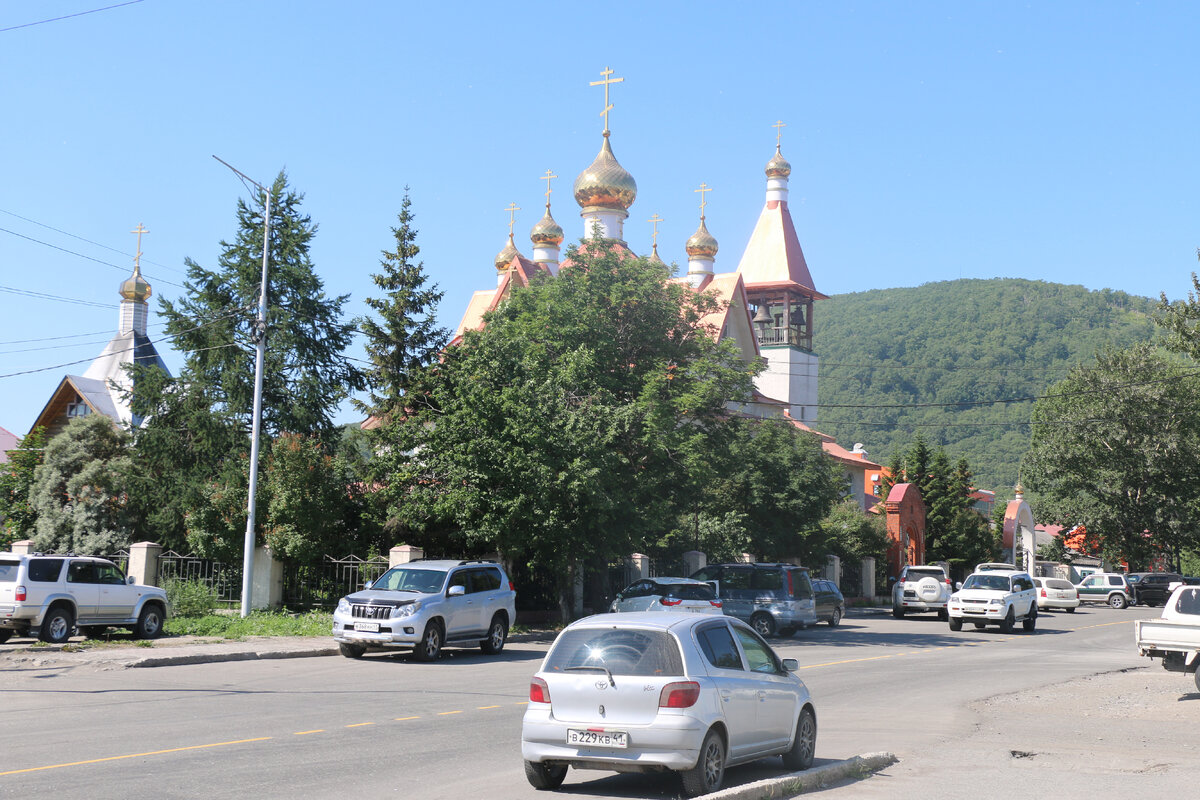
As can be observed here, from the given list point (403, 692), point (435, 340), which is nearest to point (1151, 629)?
point (403, 692)

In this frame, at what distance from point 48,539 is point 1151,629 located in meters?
30.0

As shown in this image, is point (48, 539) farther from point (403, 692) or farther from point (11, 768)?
point (11, 768)

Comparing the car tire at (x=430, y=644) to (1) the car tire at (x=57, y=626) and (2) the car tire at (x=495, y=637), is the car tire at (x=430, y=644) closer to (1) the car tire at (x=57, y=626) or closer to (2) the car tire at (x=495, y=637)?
(2) the car tire at (x=495, y=637)

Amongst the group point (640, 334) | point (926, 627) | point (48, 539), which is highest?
point (640, 334)

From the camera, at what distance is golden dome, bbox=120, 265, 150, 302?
6369 cm

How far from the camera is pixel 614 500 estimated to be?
2759cm

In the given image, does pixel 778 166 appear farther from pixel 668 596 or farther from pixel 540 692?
pixel 540 692

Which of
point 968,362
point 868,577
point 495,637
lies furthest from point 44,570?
point 968,362

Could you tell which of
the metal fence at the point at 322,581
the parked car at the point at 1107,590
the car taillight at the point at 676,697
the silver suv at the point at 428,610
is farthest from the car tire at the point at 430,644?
the parked car at the point at 1107,590

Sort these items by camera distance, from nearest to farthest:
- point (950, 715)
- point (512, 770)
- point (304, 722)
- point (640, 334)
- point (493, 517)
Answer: point (512, 770), point (304, 722), point (950, 715), point (493, 517), point (640, 334)

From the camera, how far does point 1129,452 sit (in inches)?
2648

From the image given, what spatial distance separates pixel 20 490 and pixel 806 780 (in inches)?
1407

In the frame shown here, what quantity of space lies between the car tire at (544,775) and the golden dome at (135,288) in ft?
197

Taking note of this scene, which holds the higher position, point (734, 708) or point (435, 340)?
point (435, 340)
